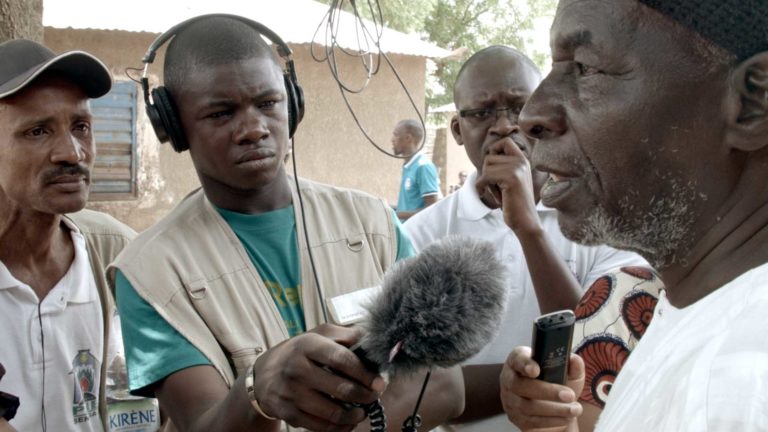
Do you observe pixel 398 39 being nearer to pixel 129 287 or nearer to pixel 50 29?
pixel 50 29

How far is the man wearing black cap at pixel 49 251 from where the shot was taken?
242 centimetres

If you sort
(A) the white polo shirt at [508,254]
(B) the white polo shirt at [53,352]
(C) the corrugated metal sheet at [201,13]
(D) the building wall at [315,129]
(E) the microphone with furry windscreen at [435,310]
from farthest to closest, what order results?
(D) the building wall at [315,129] → (C) the corrugated metal sheet at [201,13] → (A) the white polo shirt at [508,254] → (B) the white polo shirt at [53,352] → (E) the microphone with furry windscreen at [435,310]

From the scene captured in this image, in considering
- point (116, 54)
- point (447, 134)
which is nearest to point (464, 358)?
point (116, 54)

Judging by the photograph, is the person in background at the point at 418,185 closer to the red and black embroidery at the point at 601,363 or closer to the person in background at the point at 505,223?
the person in background at the point at 505,223

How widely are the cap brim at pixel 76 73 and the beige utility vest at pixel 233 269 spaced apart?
651 mm

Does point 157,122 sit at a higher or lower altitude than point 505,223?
higher

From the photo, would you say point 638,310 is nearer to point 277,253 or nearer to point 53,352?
point 277,253

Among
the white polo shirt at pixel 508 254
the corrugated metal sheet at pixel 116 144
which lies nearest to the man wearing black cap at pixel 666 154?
the white polo shirt at pixel 508 254

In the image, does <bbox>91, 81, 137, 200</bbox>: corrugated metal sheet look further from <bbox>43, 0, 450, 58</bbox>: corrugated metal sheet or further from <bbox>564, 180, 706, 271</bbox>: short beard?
<bbox>564, 180, 706, 271</bbox>: short beard

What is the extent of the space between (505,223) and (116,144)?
24.9 feet

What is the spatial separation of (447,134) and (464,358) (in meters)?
17.7

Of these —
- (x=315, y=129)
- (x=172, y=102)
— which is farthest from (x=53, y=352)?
(x=315, y=129)

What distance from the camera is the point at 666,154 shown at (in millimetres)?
1300

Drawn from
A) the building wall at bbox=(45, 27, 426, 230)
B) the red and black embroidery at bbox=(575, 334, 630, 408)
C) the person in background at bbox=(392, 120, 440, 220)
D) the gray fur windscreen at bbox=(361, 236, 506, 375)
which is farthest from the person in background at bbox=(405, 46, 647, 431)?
the building wall at bbox=(45, 27, 426, 230)
